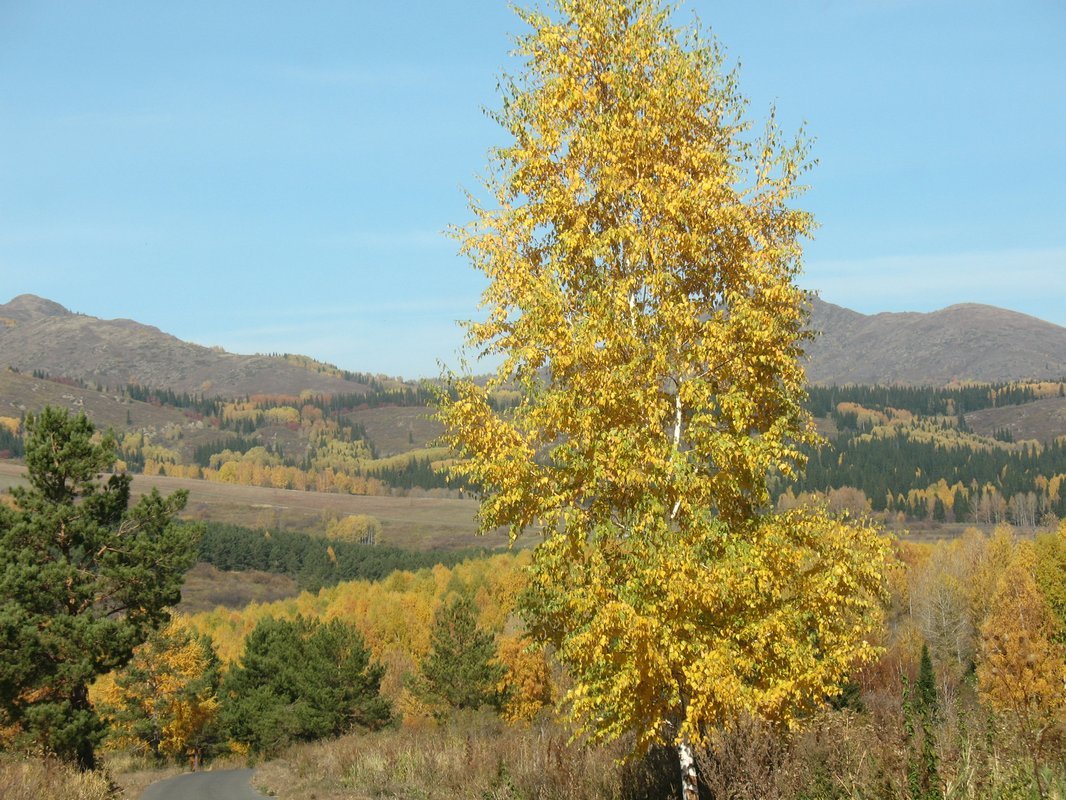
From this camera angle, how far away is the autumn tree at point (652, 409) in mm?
13062

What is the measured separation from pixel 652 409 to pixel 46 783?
10.8 meters

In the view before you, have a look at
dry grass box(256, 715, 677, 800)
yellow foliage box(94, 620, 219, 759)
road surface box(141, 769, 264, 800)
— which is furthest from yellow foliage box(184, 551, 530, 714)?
dry grass box(256, 715, 677, 800)

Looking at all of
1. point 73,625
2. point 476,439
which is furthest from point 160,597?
point 476,439

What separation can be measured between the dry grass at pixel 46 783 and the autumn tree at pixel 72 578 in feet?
54.2

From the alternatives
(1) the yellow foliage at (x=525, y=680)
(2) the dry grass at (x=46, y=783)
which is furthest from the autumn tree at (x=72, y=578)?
(1) the yellow foliage at (x=525, y=680)

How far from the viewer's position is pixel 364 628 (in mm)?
126500

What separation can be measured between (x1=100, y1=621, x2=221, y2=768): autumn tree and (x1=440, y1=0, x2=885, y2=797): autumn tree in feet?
197

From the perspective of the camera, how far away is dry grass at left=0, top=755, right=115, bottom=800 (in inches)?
546

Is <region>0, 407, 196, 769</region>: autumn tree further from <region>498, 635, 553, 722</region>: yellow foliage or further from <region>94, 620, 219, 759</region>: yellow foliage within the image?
<region>498, 635, 553, 722</region>: yellow foliage

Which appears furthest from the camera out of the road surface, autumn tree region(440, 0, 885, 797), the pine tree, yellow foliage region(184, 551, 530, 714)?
yellow foliage region(184, 551, 530, 714)

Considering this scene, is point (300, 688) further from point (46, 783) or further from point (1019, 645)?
point (46, 783)

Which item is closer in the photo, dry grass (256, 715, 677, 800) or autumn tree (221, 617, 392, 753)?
dry grass (256, 715, 677, 800)

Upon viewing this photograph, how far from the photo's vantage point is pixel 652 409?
13.9 metres

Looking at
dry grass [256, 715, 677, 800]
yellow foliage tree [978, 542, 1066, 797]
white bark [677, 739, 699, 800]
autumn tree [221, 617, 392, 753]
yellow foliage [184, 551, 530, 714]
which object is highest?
white bark [677, 739, 699, 800]
